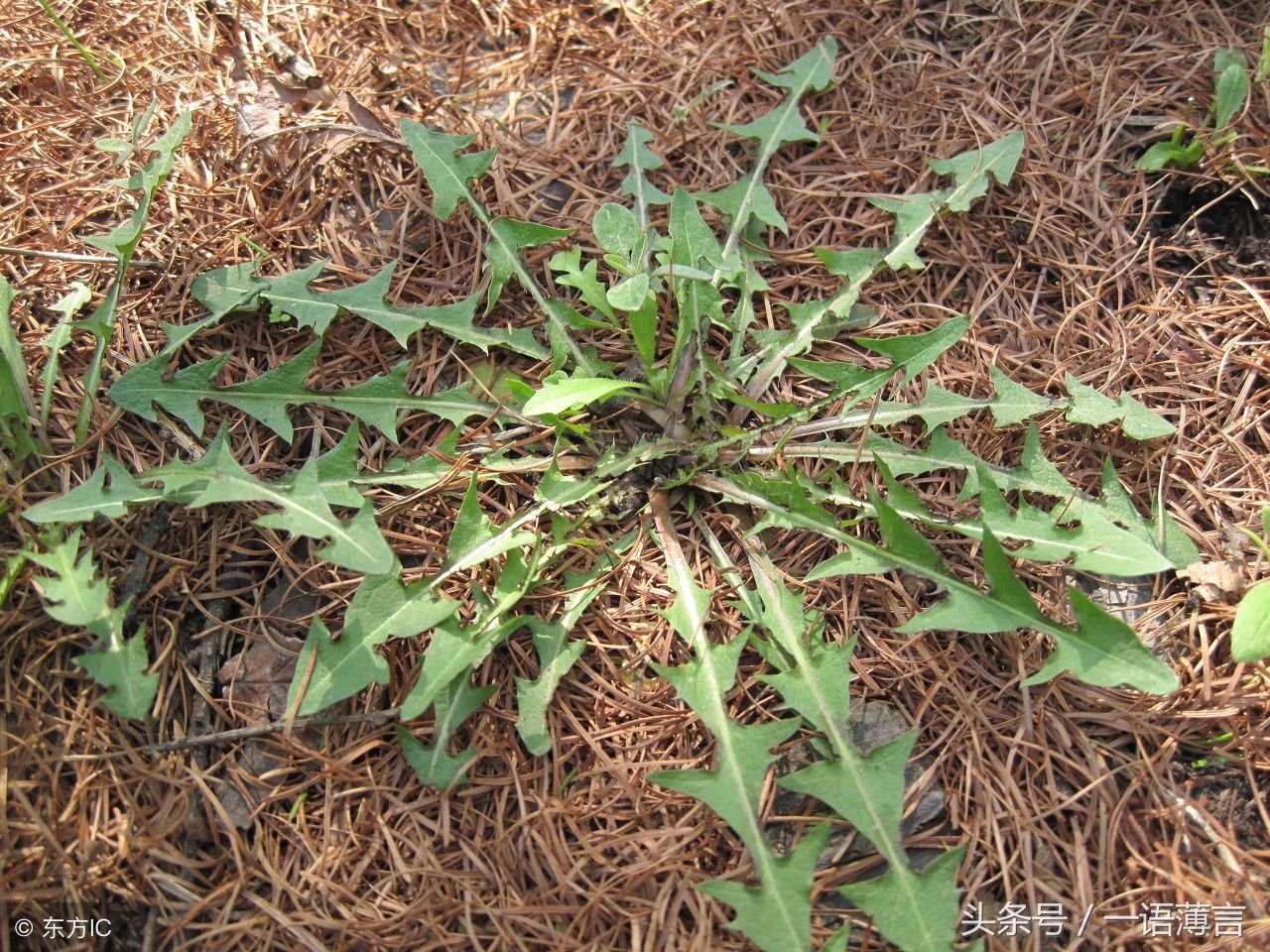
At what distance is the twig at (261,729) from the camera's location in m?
1.82

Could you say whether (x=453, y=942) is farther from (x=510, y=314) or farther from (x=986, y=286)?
(x=986, y=286)

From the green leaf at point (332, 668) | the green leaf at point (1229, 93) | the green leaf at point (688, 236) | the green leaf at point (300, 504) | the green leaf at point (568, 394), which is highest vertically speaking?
the green leaf at point (1229, 93)

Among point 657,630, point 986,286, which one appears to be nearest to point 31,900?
point 657,630

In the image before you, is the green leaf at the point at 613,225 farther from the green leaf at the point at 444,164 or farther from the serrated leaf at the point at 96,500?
the serrated leaf at the point at 96,500

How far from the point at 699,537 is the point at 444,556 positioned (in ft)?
2.11

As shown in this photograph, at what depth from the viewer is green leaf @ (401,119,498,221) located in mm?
2230

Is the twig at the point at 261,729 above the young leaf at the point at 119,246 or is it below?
below

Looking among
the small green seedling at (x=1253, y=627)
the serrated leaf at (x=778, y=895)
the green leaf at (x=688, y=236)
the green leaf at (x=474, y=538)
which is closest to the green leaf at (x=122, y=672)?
the green leaf at (x=474, y=538)

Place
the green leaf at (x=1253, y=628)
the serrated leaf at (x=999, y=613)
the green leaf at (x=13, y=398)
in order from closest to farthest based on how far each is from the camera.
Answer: the serrated leaf at (x=999, y=613) < the green leaf at (x=1253, y=628) < the green leaf at (x=13, y=398)

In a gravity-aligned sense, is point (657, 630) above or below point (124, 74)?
below

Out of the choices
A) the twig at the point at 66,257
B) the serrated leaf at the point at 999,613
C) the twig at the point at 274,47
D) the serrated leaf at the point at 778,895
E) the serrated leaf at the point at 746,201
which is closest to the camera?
the serrated leaf at the point at 778,895

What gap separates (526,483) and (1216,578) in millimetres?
1706

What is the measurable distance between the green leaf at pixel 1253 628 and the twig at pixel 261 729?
73.6 inches

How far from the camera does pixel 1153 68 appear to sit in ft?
8.17
